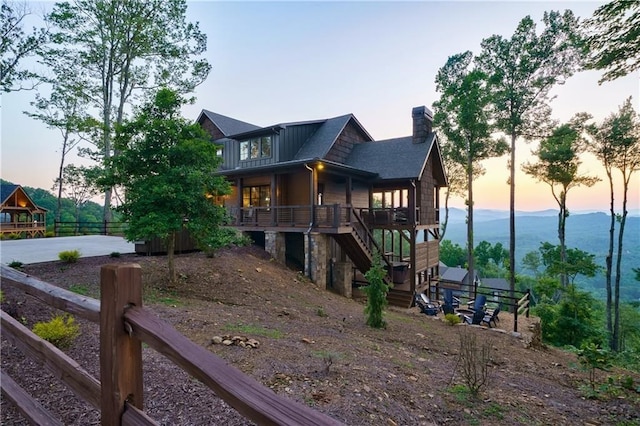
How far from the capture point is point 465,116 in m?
19.0

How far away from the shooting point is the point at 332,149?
16.5 m

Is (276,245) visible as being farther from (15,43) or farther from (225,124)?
(15,43)

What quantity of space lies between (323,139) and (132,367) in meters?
16.5

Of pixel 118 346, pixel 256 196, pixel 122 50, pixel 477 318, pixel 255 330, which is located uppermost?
pixel 122 50

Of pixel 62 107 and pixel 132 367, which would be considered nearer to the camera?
pixel 132 367

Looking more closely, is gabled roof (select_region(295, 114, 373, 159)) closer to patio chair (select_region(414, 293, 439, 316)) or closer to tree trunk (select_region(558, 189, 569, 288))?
patio chair (select_region(414, 293, 439, 316))

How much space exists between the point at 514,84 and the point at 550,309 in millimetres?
12878

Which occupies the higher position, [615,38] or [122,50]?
[122,50]

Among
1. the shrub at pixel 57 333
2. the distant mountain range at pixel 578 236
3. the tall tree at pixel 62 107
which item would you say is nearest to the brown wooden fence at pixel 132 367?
the shrub at pixel 57 333

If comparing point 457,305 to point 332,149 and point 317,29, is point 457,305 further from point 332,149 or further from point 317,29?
point 317,29

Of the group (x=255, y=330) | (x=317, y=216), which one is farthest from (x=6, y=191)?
(x=255, y=330)

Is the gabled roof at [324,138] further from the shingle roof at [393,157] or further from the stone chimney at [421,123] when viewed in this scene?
the stone chimney at [421,123]

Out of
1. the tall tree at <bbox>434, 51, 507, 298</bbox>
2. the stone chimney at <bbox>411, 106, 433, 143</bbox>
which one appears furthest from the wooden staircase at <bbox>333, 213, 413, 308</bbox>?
the tall tree at <bbox>434, 51, 507, 298</bbox>

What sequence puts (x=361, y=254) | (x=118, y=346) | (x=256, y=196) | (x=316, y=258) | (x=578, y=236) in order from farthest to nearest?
(x=578, y=236), (x=256, y=196), (x=361, y=254), (x=316, y=258), (x=118, y=346)
